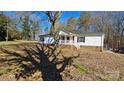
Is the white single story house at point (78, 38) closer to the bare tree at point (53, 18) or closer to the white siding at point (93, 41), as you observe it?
the white siding at point (93, 41)

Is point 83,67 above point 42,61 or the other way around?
the other way around

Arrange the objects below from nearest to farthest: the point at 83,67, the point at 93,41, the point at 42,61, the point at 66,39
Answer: the point at 83,67
the point at 42,61
the point at 66,39
the point at 93,41

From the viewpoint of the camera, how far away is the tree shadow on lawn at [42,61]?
23.5 feet

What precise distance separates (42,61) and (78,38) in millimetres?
4862

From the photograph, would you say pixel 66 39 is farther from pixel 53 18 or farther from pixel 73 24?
pixel 53 18

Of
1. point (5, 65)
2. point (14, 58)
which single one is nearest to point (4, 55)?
point (14, 58)

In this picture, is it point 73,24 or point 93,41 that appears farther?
point 93,41

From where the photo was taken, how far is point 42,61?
8617 mm

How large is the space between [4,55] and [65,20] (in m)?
3.11

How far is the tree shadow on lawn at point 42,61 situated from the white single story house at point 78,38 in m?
0.48

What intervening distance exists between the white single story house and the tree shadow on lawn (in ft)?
1.59

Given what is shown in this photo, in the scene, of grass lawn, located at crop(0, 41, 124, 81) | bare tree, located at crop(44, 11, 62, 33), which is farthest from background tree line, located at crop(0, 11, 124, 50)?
grass lawn, located at crop(0, 41, 124, 81)

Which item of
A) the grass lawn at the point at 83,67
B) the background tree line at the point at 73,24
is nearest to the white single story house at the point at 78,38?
the background tree line at the point at 73,24

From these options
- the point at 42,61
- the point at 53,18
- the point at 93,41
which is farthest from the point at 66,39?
the point at 42,61
